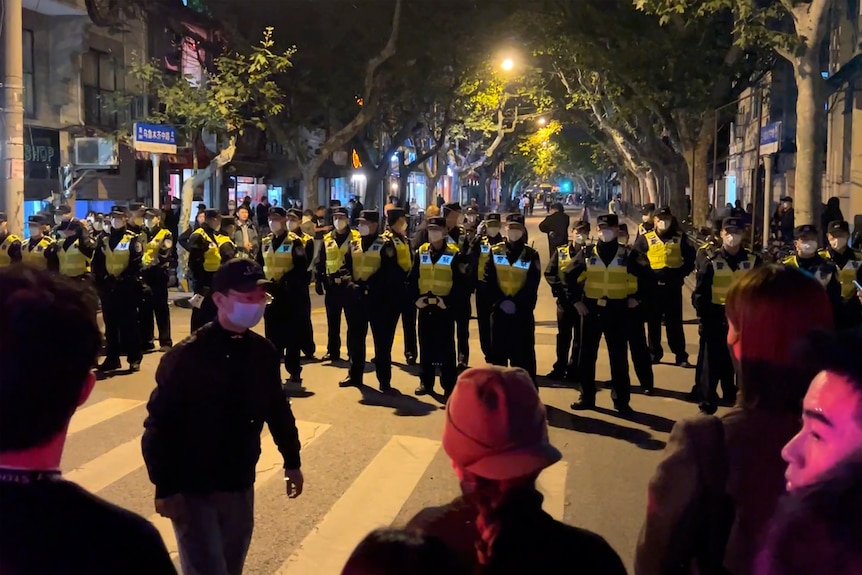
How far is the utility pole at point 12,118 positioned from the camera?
1202 cm

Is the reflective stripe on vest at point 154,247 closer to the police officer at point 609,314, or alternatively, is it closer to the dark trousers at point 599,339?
the police officer at point 609,314

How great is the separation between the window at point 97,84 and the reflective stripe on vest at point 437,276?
16.2 metres

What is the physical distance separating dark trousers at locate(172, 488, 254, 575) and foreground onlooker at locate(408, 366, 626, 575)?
176 cm

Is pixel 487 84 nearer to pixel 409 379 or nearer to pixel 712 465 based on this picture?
pixel 409 379

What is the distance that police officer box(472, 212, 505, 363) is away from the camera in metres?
10.1

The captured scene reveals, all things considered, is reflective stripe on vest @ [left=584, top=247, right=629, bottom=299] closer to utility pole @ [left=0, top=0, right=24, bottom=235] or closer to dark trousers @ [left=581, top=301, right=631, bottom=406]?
dark trousers @ [left=581, top=301, right=631, bottom=406]

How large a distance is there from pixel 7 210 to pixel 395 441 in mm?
7647

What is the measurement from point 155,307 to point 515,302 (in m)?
5.32

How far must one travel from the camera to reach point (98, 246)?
1082 centimetres

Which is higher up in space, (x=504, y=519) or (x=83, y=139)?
(x=83, y=139)

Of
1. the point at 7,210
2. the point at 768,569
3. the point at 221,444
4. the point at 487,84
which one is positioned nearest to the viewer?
the point at 768,569

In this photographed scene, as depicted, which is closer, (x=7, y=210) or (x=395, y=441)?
(x=395, y=441)

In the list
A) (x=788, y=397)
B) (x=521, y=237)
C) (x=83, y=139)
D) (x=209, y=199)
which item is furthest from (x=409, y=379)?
(x=209, y=199)

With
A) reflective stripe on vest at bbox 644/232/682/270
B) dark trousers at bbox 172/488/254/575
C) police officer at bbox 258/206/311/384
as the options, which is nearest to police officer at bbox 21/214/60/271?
police officer at bbox 258/206/311/384
